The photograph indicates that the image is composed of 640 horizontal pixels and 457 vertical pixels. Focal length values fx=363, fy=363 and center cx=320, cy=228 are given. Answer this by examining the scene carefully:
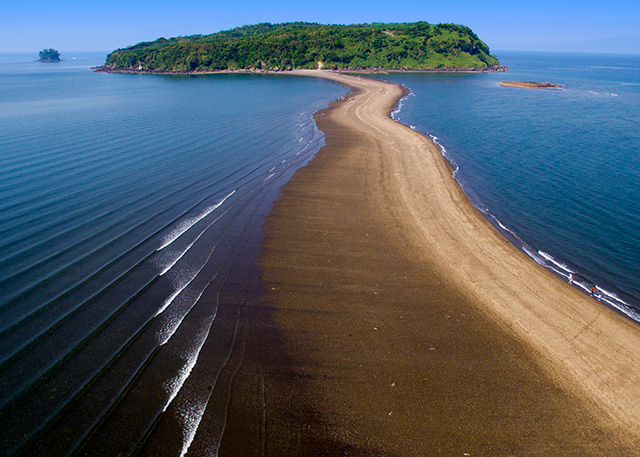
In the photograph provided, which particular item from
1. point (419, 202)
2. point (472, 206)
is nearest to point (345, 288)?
point (419, 202)

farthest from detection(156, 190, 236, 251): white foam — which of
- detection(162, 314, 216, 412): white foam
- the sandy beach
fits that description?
detection(162, 314, 216, 412): white foam

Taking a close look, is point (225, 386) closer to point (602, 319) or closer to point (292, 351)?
point (292, 351)

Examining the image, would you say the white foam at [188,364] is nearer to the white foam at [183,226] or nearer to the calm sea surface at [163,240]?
the calm sea surface at [163,240]

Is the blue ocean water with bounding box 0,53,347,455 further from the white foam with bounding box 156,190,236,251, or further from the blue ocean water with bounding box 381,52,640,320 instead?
the blue ocean water with bounding box 381,52,640,320

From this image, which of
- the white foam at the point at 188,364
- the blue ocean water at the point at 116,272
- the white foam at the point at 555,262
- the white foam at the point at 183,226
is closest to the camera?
the blue ocean water at the point at 116,272

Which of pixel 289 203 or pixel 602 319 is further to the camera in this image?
pixel 289 203

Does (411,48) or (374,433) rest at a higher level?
(411,48)

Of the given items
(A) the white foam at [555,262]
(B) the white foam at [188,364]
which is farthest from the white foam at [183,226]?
(A) the white foam at [555,262]
